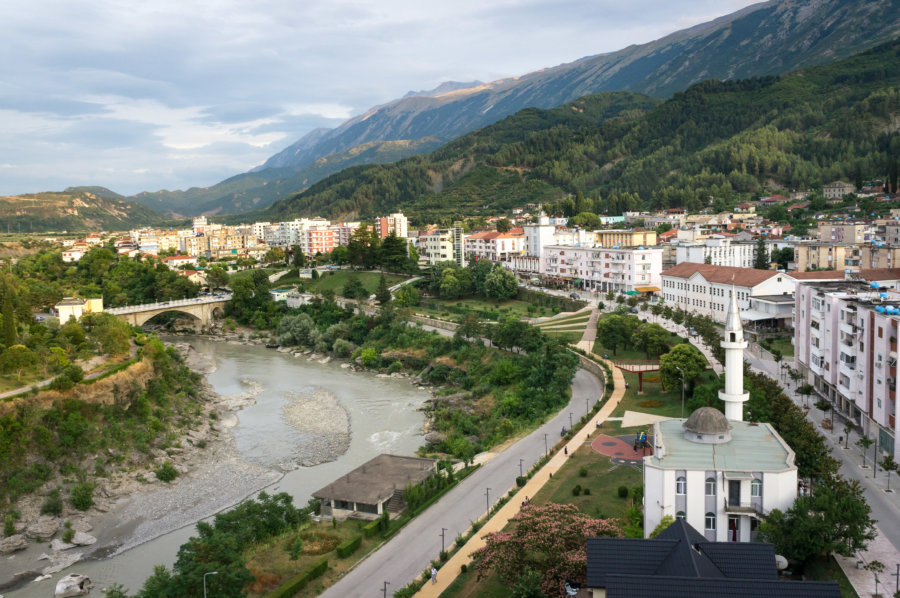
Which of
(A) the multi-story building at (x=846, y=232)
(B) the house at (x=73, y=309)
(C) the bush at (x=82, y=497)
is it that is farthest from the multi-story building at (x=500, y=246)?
(C) the bush at (x=82, y=497)

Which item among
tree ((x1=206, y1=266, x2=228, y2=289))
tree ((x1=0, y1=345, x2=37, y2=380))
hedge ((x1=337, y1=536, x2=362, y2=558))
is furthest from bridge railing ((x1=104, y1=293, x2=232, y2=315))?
hedge ((x1=337, y1=536, x2=362, y2=558))

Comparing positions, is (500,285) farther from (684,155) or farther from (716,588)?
(684,155)

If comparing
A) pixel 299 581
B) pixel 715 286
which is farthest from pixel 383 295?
pixel 299 581

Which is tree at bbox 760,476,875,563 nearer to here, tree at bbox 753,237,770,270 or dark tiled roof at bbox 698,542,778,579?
dark tiled roof at bbox 698,542,778,579

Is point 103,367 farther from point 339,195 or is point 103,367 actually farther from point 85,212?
point 85,212

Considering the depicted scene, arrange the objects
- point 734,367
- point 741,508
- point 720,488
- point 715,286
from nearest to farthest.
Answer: point 741,508 < point 720,488 < point 734,367 < point 715,286

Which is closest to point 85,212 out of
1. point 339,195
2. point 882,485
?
point 339,195
